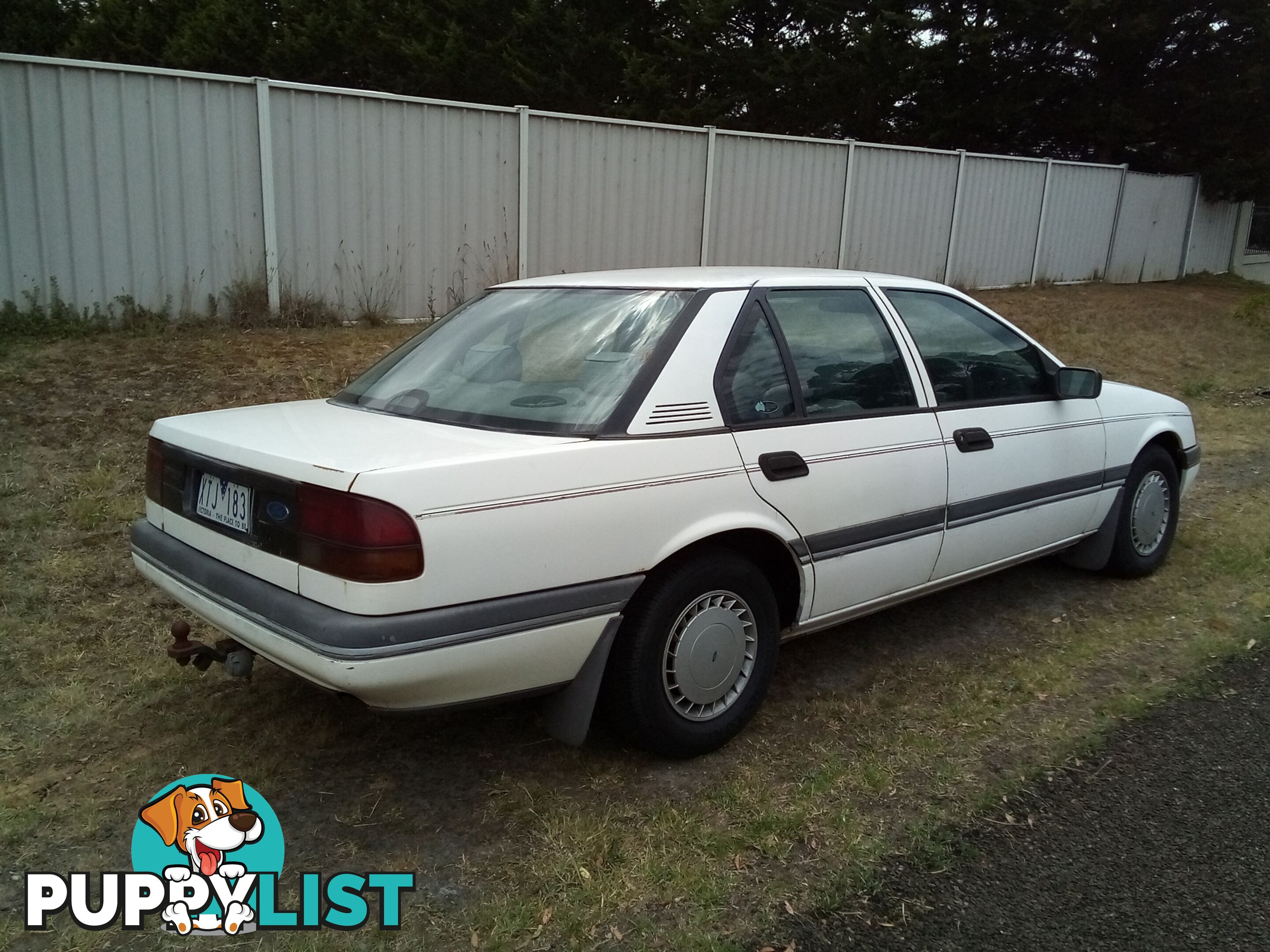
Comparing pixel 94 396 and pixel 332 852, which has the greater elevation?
pixel 94 396

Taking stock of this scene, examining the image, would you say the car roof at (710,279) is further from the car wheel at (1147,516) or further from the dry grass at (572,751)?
the car wheel at (1147,516)

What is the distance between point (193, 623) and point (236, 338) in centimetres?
385

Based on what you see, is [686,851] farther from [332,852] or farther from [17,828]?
[17,828]

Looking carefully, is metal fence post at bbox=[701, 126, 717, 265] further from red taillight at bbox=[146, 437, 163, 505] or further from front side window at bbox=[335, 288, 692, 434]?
red taillight at bbox=[146, 437, 163, 505]

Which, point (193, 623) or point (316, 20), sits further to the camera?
point (316, 20)

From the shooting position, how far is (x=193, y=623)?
14.0 feet

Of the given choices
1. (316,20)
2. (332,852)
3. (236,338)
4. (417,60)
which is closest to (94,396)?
(236,338)

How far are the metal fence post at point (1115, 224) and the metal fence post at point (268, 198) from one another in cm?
1458

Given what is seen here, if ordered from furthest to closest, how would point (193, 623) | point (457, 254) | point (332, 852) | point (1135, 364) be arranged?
point (1135, 364)
point (457, 254)
point (193, 623)
point (332, 852)

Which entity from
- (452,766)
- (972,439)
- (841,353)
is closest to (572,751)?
(452,766)

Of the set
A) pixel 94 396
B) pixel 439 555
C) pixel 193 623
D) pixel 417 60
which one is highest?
pixel 417 60

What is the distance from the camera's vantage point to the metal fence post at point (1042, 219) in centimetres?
1532

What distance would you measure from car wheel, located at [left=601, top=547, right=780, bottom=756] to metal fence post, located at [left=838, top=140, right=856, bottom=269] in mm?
9888

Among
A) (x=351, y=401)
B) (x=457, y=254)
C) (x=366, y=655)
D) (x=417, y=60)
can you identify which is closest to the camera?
(x=366, y=655)
